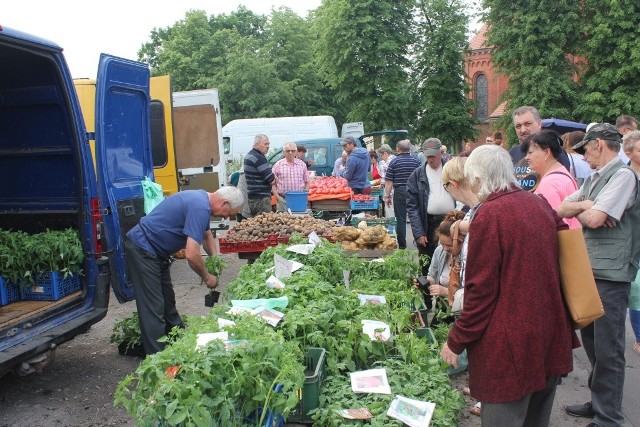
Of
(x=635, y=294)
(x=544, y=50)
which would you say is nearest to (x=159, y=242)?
(x=635, y=294)

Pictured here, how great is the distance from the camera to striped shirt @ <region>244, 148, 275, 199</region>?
9.42m

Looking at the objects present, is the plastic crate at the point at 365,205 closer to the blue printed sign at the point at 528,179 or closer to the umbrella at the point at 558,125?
the umbrella at the point at 558,125

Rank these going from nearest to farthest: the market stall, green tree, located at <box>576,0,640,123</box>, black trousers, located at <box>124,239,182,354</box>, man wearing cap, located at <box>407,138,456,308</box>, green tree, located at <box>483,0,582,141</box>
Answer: the market stall < black trousers, located at <box>124,239,182,354</box> < man wearing cap, located at <box>407,138,456,308</box> < green tree, located at <box>576,0,640,123</box> < green tree, located at <box>483,0,582,141</box>

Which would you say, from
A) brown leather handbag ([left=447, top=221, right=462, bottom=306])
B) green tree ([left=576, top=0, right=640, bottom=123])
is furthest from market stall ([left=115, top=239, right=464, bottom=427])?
green tree ([left=576, top=0, right=640, bottom=123])

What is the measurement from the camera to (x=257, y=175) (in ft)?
31.3

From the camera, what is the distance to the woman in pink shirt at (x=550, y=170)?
4098 millimetres

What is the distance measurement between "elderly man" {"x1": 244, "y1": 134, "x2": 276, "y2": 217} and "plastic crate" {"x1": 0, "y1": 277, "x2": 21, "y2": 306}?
4.49 m

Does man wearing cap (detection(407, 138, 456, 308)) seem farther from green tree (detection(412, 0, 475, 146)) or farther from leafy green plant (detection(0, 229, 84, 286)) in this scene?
green tree (detection(412, 0, 475, 146))

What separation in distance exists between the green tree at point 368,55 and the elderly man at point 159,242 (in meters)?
25.7

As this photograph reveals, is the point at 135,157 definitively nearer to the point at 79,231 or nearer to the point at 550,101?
the point at 79,231

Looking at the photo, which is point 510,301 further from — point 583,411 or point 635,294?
point 635,294

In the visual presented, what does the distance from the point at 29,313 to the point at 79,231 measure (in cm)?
81

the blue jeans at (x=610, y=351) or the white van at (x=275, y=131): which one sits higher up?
the white van at (x=275, y=131)

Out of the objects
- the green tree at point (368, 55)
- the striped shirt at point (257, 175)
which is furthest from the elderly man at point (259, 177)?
the green tree at point (368, 55)
